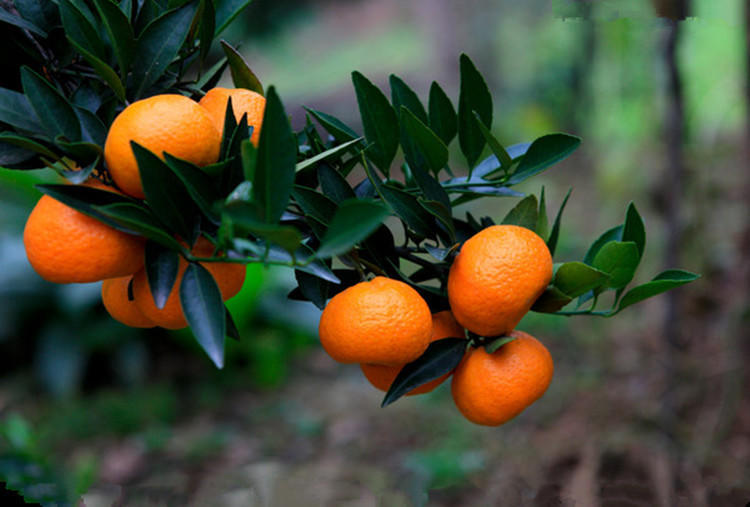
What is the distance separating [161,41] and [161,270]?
0.50ft

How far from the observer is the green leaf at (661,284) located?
16.4 inches

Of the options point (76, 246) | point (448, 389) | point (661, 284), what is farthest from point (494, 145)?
point (448, 389)

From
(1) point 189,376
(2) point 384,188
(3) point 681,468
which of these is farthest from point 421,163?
(1) point 189,376

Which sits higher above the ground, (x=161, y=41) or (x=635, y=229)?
(x=161, y=41)

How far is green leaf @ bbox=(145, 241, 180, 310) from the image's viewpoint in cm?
35

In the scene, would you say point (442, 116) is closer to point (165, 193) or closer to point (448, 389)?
point (165, 193)

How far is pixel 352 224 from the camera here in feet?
0.96

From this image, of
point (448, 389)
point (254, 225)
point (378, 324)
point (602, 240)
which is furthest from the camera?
point (448, 389)

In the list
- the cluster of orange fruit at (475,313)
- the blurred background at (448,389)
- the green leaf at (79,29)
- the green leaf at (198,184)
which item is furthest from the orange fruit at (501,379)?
the blurred background at (448,389)

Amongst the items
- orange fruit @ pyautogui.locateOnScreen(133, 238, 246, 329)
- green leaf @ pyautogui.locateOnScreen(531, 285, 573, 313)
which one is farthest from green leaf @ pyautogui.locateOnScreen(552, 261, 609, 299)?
orange fruit @ pyautogui.locateOnScreen(133, 238, 246, 329)

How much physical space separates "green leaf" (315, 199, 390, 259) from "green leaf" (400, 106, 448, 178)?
4.1 inches

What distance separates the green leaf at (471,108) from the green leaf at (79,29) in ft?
0.79

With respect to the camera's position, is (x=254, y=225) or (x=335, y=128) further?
(x=335, y=128)

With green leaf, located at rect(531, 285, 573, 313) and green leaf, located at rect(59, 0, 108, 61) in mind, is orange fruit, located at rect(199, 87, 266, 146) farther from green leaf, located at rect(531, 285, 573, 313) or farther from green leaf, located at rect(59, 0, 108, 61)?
→ green leaf, located at rect(531, 285, 573, 313)
